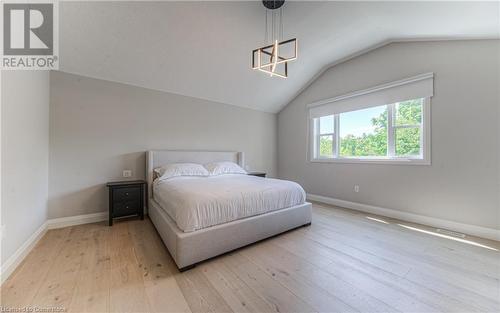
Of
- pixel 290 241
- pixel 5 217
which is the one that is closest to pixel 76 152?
pixel 5 217

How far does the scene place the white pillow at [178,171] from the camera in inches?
128

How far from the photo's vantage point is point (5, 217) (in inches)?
67.3

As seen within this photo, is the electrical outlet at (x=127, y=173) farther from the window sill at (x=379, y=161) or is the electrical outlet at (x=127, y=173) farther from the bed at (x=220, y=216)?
the window sill at (x=379, y=161)

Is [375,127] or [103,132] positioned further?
[375,127]

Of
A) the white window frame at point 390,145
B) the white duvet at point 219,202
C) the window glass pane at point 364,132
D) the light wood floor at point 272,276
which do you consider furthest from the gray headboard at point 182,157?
the window glass pane at point 364,132

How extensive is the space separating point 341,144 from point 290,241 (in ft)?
8.75

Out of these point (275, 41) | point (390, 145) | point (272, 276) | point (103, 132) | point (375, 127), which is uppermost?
point (275, 41)

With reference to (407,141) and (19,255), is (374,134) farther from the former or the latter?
(19,255)

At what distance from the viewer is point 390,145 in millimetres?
3455

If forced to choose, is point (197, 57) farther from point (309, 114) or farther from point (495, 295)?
point (495, 295)

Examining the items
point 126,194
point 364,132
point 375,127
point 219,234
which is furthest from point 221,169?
point 375,127

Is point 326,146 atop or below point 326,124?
below

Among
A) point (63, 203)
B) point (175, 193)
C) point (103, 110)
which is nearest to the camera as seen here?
point (175, 193)

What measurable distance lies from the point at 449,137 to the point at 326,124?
6.83 ft
